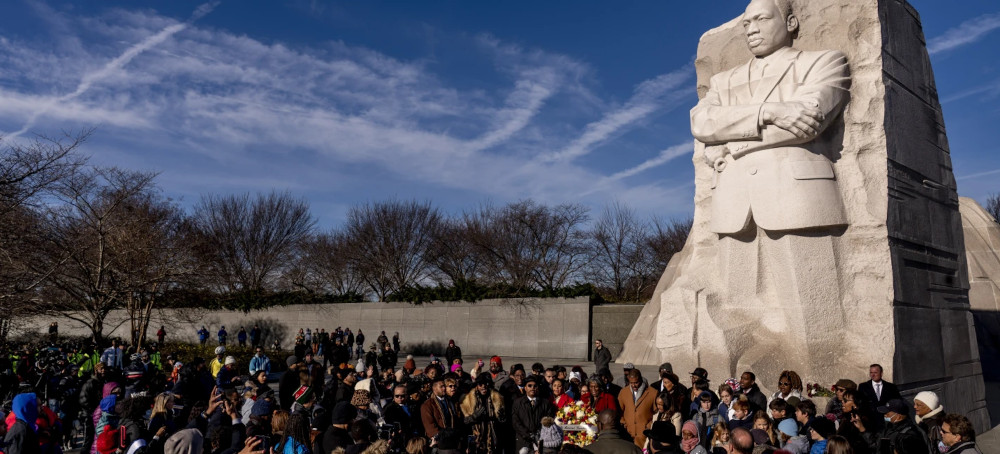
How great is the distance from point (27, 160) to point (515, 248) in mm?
29386

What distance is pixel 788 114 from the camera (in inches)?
326

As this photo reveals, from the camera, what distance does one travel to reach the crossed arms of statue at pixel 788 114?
830 cm

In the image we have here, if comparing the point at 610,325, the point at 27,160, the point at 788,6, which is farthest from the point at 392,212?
the point at 788,6

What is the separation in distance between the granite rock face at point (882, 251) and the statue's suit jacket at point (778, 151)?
32cm

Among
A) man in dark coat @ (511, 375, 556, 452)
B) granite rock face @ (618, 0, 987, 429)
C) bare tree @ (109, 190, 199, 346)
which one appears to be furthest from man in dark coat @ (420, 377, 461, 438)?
bare tree @ (109, 190, 199, 346)

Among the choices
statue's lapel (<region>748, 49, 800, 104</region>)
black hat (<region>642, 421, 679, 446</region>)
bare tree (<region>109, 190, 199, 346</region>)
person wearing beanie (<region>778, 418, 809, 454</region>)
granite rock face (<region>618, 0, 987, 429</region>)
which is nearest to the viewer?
black hat (<region>642, 421, 679, 446</region>)

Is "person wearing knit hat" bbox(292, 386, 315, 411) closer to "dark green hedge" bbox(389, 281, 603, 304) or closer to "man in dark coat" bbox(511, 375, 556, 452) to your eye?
"man in dark coat" bbox(511, 375, 556, 452)

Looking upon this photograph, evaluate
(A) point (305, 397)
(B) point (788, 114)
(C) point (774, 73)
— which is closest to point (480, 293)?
(C) point (774, 73)

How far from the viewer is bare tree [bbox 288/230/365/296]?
43844mm

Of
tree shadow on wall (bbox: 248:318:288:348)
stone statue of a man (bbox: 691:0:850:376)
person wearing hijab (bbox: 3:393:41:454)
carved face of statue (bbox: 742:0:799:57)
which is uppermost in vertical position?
carved face of statue (bbox: 742:0:799:57)

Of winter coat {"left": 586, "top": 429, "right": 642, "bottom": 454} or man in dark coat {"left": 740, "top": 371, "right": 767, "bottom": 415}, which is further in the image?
man in dark coat {"left": 740, "top": 371, "right": 767, "bottom": 415}

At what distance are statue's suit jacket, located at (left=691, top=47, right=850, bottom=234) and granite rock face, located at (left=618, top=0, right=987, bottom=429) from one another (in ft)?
1.06

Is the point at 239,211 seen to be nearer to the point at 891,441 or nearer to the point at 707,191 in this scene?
the point at 707,191

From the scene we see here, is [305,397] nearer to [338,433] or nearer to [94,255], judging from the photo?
[338,433]
